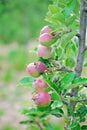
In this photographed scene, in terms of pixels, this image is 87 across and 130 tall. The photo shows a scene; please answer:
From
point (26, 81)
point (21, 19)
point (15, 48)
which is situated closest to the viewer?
point (26, 81)

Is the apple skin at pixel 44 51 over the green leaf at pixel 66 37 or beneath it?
beneath

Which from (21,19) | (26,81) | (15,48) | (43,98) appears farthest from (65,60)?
(21,19)

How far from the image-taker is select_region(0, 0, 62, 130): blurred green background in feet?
15.1

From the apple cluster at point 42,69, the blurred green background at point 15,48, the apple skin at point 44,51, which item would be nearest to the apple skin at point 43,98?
the apple cluster at point 42,69

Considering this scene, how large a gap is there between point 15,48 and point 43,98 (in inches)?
192

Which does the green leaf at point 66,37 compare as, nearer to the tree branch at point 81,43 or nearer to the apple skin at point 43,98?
the tree branch at point 81,43

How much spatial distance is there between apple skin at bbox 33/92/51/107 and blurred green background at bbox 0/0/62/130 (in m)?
2.72

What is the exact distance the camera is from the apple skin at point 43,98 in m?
1.18

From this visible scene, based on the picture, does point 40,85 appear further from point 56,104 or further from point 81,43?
point 81,43

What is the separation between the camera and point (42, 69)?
1236 millimetres

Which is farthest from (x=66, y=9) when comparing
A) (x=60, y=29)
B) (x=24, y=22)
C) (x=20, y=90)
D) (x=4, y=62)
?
(x=24, y=22)

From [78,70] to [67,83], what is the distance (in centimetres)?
8

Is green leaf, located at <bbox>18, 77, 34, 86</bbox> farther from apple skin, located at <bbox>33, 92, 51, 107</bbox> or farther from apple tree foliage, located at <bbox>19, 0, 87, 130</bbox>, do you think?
apple skin, located at <bbox>33, 92, 51, 107</bbox>

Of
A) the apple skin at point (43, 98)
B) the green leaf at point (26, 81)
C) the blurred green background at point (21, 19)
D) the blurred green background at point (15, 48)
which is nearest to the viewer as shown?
the apple skin at point (43, 98)
